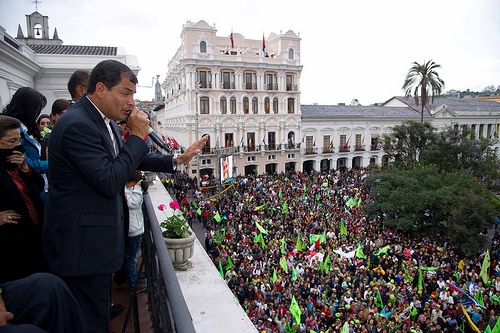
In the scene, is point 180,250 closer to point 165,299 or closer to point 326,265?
point 165,299

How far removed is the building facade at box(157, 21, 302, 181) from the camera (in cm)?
3272

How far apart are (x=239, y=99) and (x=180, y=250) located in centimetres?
3132

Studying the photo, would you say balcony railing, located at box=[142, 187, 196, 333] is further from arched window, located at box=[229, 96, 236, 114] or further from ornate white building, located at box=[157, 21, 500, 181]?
arched window, located at box=[229, 96, 236, 114]

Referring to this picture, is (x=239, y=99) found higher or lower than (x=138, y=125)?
higher

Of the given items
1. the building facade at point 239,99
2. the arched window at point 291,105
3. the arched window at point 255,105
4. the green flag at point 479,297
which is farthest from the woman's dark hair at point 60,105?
the arched window at point 291,105

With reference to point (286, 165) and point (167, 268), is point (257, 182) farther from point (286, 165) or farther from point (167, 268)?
point (167, 268)

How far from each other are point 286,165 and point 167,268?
1419 inches

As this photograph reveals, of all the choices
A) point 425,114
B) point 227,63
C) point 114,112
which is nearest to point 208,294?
point 114,112

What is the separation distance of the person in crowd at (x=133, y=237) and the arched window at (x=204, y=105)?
98.0 feet

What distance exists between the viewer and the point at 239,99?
34.5 meters

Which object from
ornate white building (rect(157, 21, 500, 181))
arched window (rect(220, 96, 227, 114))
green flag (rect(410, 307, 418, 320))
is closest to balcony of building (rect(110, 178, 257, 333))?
green flag (rect(410, 307, 418, 320))

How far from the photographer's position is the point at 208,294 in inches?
149

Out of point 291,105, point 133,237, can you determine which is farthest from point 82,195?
point 291,105

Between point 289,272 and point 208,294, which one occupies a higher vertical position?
point 208,294
